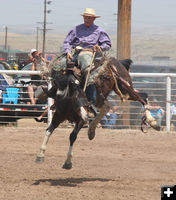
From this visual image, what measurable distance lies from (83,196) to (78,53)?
236cm

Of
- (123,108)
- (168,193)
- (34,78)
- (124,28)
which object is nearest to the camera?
(168,193)

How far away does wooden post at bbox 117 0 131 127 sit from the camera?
13.7 metres

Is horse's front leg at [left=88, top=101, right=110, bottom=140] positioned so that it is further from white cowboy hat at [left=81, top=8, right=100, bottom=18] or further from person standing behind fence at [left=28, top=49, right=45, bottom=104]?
person standing behind fence at [left=28, top=49, right=45, bottom=104]

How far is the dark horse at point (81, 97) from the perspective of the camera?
736cm

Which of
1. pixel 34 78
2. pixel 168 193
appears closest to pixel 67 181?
pixel 168 193

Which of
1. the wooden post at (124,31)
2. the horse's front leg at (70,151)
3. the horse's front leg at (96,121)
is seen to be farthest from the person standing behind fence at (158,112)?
the horse's front leg at (70,151)

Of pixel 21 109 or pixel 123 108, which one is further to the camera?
pixel 123 108

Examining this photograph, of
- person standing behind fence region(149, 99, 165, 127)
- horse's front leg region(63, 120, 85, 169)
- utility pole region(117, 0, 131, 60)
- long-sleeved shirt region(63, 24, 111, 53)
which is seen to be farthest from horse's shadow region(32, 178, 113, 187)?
utility pole region(117, 0, 131, 60)

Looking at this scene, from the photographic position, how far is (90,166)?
853cm

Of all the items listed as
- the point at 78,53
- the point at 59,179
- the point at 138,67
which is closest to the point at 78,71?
the point at 78,53

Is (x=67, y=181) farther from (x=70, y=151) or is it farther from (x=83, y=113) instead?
(x=83, y=113)

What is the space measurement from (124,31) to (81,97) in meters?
6.78

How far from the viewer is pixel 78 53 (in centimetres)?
783

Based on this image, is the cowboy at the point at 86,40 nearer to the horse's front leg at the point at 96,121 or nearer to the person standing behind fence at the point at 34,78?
the horse's front leg at the point at 96,121
